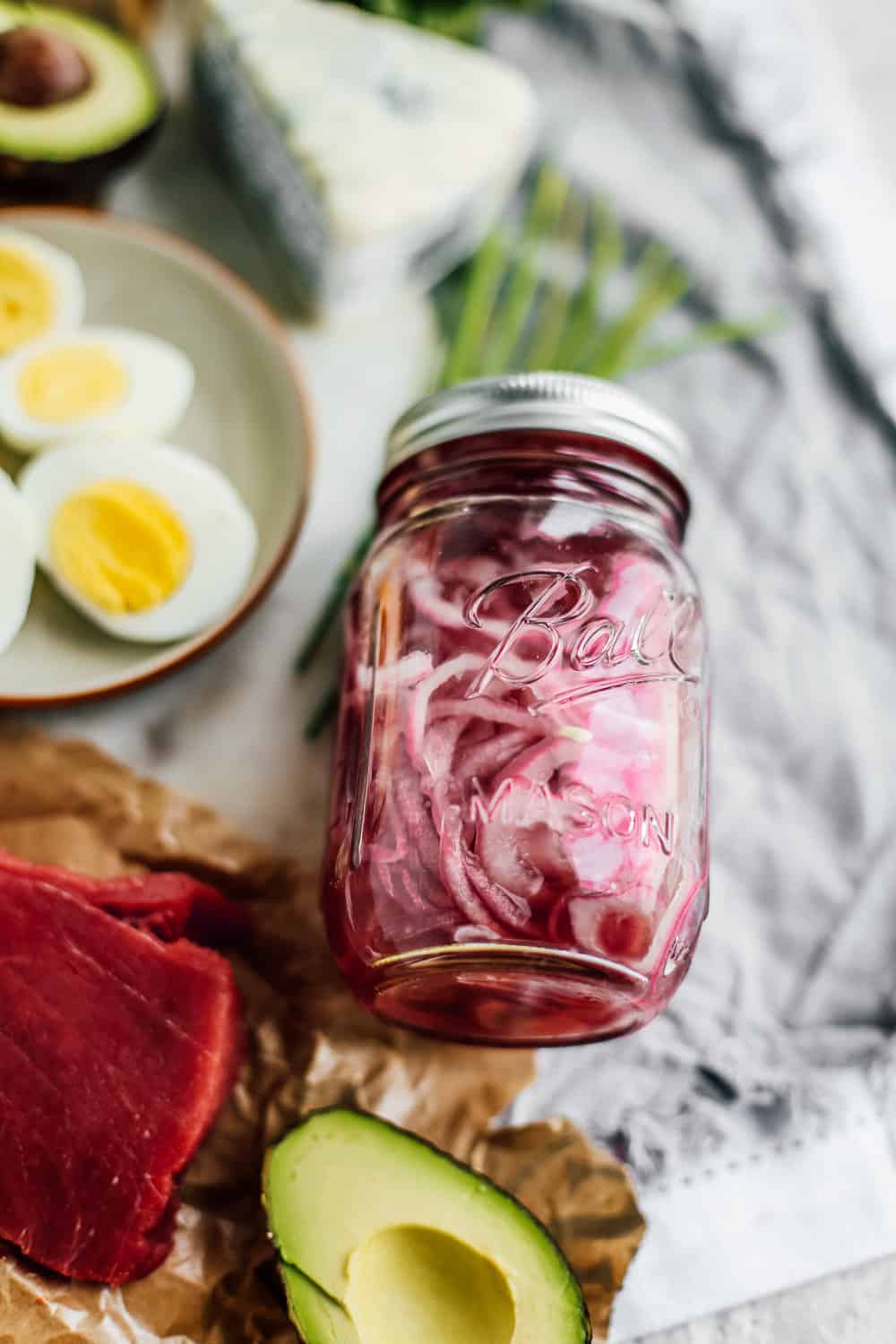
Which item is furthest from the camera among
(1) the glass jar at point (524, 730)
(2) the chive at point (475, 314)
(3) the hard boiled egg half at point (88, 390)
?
(2) the chive at point (475, 314)

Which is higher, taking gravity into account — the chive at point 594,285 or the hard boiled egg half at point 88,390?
the chive at point 594,285

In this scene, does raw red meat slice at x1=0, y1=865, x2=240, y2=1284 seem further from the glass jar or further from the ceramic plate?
the ceramic plate

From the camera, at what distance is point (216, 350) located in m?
1.18

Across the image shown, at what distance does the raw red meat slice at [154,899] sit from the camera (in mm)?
943

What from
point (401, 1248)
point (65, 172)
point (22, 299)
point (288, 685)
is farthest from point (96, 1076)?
Result: point (65, 172)

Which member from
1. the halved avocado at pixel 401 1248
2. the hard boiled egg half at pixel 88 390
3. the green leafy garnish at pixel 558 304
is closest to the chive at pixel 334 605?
the green leafy garnish at pixel 558 304

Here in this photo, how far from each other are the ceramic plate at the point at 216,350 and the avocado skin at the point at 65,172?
33 mm

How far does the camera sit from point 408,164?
3.86 feet

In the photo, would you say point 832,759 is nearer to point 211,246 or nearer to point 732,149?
point 732,149

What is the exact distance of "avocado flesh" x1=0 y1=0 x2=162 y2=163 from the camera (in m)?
1.11

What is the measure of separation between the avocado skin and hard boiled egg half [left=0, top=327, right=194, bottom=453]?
0.17 meters

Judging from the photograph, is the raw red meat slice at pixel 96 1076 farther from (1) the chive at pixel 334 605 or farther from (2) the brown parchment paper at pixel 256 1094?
(1) the chive at pixel 334 605

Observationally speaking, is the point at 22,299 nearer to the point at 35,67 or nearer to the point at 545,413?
the point at 35,67

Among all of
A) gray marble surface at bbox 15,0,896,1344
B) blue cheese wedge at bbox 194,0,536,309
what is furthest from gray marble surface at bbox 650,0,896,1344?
blue cheese wedge at bbox 194,0,536,309
